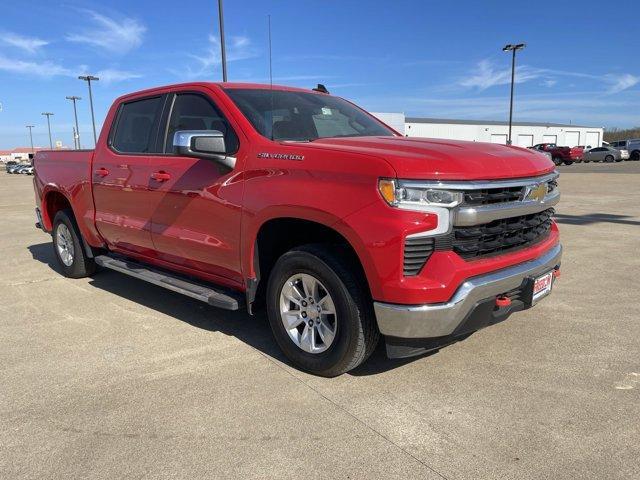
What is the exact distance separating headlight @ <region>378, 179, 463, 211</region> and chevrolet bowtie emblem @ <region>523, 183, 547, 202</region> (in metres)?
0.73

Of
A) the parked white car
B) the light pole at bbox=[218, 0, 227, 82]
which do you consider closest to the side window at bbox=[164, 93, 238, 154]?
the light pole at bbox=[218, 0, 227, 82]

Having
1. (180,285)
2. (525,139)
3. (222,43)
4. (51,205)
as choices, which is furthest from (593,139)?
(180,285)

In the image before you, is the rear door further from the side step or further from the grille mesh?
the grille mesh

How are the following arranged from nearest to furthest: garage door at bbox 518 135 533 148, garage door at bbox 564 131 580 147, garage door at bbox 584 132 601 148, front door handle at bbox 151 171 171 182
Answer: front door handle at bbox 151 171 171 182 < garage door at bbox 518 135 533 148 < garage door at bbox 564 131 580 147 < garage door at bbox 584 132 601 148

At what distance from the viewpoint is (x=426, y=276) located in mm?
2922

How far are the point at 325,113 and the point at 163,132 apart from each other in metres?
1.42

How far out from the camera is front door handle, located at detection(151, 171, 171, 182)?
4.34m

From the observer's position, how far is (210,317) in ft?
15.8

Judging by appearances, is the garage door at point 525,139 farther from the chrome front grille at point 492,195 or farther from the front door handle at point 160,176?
the chrome front grille at point 492,195

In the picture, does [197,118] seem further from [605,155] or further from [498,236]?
[605,155]

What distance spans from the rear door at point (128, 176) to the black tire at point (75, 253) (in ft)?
2.49

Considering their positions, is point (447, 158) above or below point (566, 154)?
above

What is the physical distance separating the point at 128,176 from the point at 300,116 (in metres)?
1.73

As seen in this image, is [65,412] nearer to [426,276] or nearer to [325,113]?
[426,276]
